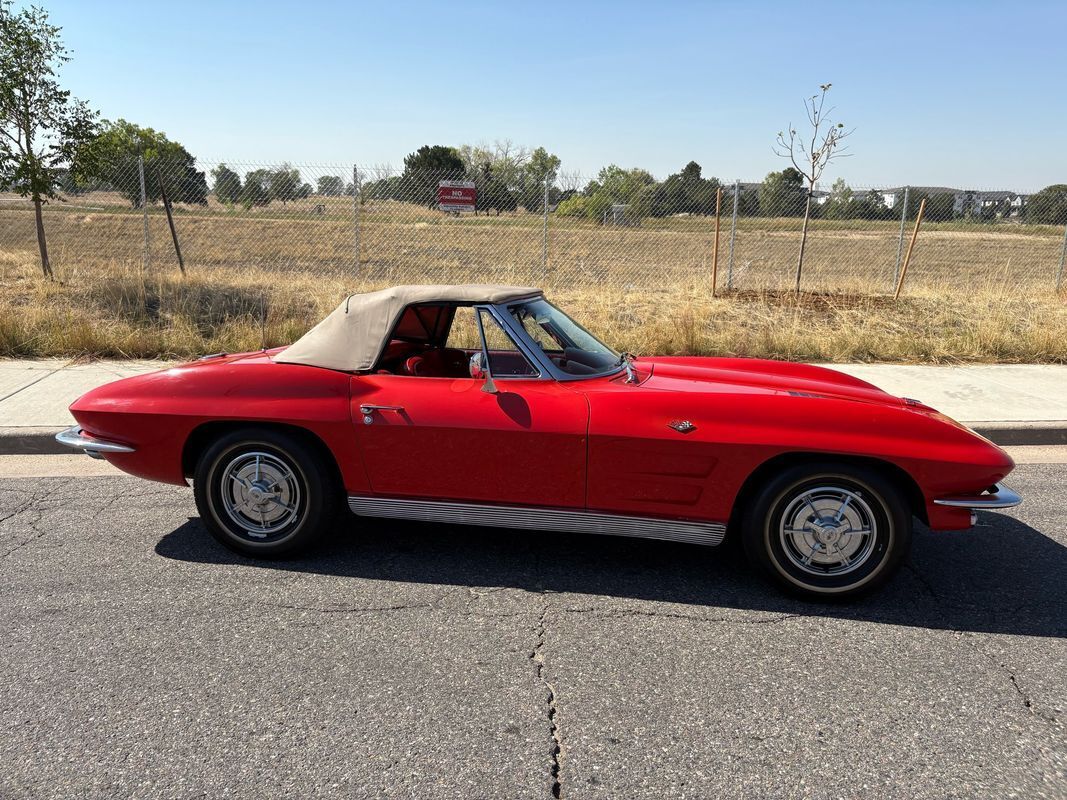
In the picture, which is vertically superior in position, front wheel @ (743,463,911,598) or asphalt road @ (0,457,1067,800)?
front wheel @ (743,463,911,598)

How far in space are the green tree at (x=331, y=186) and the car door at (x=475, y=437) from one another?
400 inches

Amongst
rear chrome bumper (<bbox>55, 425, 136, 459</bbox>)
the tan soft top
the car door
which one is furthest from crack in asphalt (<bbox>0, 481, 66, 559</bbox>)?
the car door

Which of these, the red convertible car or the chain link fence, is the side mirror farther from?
the chain link fence

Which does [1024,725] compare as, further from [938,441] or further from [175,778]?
[175,778]

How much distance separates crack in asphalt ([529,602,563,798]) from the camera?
2314 mm

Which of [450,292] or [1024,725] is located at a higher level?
[450,292]

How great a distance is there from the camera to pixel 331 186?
43.7ft

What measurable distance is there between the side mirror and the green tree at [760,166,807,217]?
41.5 ft

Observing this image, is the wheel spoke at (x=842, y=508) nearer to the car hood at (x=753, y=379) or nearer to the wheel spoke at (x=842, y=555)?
the wheel spoke at (x=842, y=555)

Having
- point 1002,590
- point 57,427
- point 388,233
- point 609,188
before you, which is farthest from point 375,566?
point 388,233

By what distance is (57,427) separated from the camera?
19.0 ft

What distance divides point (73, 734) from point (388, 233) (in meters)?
21.5

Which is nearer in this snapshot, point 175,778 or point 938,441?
point 175,778

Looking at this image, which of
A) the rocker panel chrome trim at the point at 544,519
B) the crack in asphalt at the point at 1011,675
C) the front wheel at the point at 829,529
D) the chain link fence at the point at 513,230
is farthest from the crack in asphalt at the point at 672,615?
the chain link fence at the point at 513,230
